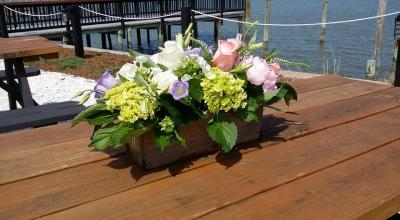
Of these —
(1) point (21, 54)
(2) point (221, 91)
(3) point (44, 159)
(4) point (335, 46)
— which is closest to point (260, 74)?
(2) point (221, 91)

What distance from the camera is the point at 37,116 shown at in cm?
317

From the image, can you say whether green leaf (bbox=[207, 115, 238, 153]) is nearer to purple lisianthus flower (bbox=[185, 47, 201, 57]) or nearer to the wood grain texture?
purple lisianthus flower (bbox=[185, 47, 201, 57])

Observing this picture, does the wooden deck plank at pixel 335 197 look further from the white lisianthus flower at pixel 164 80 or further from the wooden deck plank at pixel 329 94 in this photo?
the wooden deck plank at pixel 329 94

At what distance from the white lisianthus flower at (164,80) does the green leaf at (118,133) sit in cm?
11

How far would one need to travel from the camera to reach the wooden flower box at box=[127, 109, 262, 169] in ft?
Answer: 4.46

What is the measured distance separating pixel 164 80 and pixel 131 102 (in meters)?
0.13

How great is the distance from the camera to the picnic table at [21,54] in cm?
336

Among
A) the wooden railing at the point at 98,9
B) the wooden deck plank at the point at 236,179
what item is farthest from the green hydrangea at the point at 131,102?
the wooden railing at the point at 98,9

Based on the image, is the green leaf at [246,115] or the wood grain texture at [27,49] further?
the wood grain texture at [27,49]

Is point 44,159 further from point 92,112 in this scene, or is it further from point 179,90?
point 179,90

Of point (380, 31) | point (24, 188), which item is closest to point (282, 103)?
point (24, 188)

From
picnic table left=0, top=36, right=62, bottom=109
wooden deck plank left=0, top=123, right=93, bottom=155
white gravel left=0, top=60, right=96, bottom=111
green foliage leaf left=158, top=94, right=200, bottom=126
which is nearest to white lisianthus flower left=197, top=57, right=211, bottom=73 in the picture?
green foliage leaf left=158, top=94, right=200, bottom=126

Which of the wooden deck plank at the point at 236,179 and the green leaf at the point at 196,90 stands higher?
the green leaf at the point at 196,90

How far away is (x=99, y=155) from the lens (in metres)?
1.54
